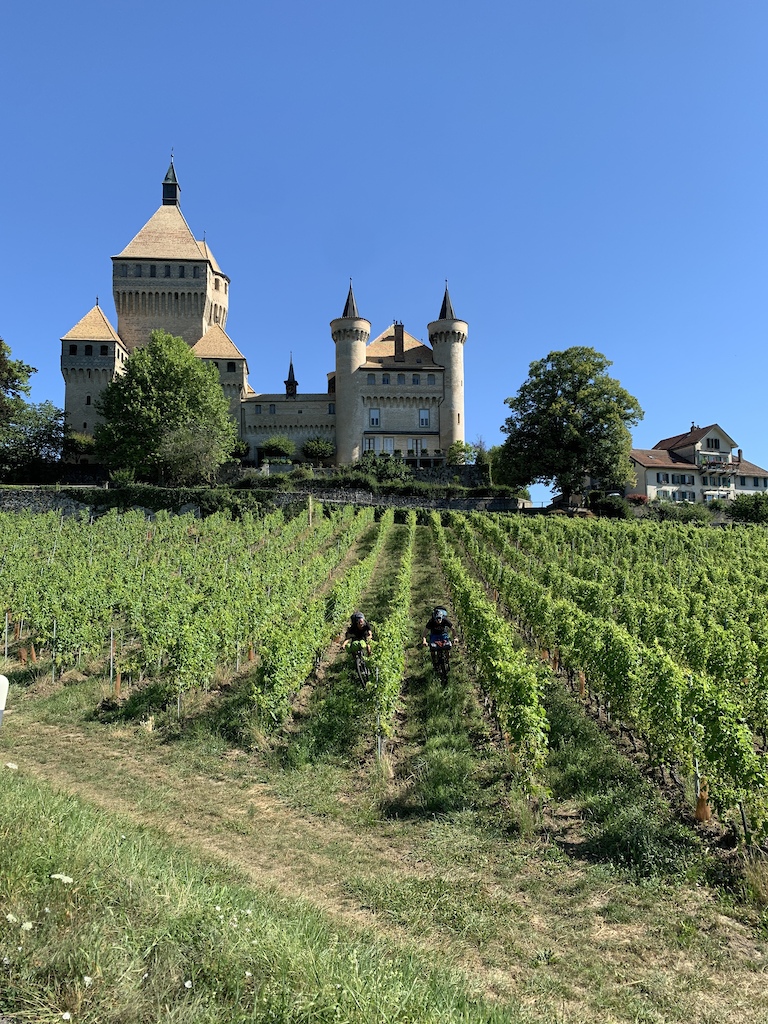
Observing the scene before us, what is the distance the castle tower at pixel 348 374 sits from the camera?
185 ft

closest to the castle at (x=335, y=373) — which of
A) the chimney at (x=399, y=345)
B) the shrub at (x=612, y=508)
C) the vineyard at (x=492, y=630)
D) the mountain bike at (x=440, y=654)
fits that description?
the chimney at (x=399, y=345)

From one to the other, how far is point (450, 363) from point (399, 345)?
20.4 ft

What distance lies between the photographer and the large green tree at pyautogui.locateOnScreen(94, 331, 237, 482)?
4297 centimetres

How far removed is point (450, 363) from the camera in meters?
57.7

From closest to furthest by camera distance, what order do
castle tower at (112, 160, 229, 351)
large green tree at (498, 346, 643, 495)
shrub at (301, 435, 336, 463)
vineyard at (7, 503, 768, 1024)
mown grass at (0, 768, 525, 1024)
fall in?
1. mown grass at (0, 768, 525, 1024)
2. vineyard at (7, 503, 768, 1024)
3. large green tree at (498, 346, 643, 495)
4. shrub at (301, 435, 336, 463)
5. castle tower at (112, 160, 229, 351)

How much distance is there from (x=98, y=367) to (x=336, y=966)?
192ft

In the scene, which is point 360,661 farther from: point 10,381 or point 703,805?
point 10,381

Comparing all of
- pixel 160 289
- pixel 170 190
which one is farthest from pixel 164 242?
pixel 170 190

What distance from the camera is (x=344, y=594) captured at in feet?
43.5

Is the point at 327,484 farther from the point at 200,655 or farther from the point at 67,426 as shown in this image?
the point at 200,655

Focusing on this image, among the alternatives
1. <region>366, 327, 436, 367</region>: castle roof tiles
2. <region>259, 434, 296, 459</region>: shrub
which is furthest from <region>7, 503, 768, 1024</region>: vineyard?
<region>366, 327, 436, 367</region>: castle roof tiles

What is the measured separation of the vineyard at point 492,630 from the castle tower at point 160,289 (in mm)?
39564

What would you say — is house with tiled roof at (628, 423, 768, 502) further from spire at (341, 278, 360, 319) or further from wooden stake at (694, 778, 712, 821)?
wooden stake at (694, 778, 712, 821)

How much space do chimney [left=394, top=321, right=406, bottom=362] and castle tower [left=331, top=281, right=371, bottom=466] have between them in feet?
11.4
